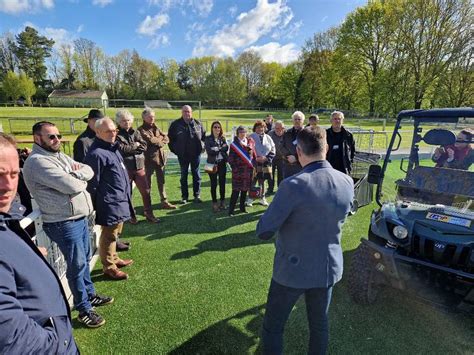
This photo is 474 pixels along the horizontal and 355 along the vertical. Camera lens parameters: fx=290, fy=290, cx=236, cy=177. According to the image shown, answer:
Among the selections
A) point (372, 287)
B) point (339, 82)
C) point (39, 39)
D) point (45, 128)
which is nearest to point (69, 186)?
point (45, 128)

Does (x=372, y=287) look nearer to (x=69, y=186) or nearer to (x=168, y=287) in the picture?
(x=168, y=287)

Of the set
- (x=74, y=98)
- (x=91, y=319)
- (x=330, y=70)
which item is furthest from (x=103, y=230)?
(x=74, y=98)

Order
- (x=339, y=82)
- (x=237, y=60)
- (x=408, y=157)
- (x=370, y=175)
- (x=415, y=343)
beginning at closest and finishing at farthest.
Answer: (x=415, y=343), (x=370, y=175), (x=408, y=157), (x=339, y=82), (x=237, y=60)

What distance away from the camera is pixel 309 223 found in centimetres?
183

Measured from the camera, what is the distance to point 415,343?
8.84 ft

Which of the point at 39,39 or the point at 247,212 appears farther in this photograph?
the point at 39,39

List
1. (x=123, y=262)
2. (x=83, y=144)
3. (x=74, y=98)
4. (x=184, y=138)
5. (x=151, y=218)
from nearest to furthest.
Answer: (x=123, y=262)
(x=83, y=144)
(x=151, y=218)
(x=184, y=138)
(x=74, y=98)

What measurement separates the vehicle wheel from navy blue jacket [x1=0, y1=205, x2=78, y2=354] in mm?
2573

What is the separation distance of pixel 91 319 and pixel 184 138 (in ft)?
13.1

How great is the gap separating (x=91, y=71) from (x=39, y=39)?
11551 mm

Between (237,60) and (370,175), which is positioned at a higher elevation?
(237,60)

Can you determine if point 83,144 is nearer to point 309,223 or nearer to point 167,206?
point 167,206

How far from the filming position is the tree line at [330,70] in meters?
28.0

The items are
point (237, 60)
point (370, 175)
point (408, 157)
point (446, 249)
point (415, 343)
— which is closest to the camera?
point (446, 249)
